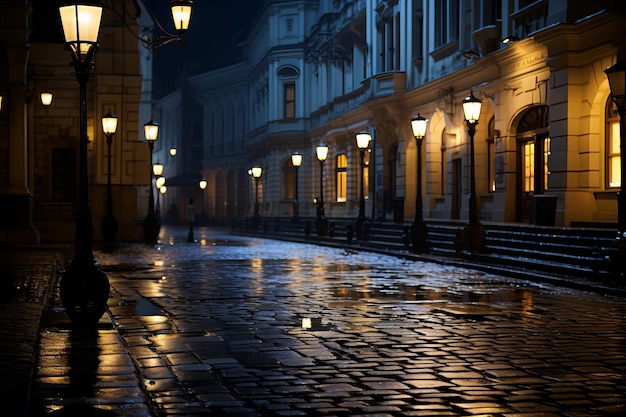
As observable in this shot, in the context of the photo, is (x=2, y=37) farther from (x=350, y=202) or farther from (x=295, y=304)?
(x=350, y=202)

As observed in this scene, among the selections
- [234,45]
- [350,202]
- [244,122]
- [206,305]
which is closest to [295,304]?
[206,305]

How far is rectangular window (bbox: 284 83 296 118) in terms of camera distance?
57.7 metres

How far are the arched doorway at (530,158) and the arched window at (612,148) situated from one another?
125 inches

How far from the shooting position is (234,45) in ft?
266

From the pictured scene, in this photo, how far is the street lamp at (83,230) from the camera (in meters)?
9.44

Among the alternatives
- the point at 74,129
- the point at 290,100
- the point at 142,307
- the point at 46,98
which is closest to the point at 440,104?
the point at 74,129

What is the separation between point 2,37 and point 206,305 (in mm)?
18842

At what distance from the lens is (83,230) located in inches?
381

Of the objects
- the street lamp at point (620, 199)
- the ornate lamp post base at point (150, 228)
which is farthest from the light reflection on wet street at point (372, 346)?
the ornate lamp post base at point (150, 228)

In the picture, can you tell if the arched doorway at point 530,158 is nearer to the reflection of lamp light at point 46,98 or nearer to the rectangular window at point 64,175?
the reflection of lamp light at point 46,98

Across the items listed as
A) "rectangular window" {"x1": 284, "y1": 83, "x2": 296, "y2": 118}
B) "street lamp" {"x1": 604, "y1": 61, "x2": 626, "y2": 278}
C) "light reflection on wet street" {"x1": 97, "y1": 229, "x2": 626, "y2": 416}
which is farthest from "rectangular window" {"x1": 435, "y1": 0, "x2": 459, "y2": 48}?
"rectangular window" {"x1": 284, "y1": 83, "x2": 296, "y2": 118}

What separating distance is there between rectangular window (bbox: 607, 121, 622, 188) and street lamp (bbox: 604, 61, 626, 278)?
6.02 metres

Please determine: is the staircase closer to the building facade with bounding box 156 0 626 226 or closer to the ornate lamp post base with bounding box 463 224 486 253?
the ornate lamp post base with bounding box 463 224 486 253

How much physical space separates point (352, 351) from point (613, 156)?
1537 cm
